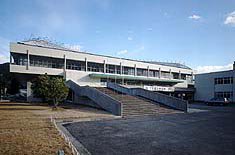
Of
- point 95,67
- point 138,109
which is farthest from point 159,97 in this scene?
point 95,67

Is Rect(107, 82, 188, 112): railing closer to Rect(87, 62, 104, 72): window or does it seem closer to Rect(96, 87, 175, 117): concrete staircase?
Rect(96, 87, 175, 117): concrete staircase

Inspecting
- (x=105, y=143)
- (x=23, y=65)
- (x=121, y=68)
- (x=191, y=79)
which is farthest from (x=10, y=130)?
(x=191, y=79)

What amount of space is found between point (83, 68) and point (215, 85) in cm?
2889

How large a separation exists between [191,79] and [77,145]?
2121 inches

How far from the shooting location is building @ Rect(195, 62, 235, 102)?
40.5 metres

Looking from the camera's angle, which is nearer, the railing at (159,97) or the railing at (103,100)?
the railing at (103,100)

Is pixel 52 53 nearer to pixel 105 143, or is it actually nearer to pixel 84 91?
pixel 84 91

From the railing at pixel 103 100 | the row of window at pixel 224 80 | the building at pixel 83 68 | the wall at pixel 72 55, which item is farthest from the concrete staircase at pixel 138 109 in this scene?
the row of window at pixel 224 80

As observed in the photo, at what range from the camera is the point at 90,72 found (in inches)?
1403

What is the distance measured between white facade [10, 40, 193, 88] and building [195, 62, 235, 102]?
6616 mm

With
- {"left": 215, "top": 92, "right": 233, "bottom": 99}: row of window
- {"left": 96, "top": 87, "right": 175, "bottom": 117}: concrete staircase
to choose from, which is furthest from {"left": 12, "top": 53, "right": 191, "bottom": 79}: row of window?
{"left": 96, "top": 87, "right": 175, "bottom": 117}: concrete staircase

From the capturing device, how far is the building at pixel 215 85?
4047 cm

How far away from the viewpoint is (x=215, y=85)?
4362 centimetres

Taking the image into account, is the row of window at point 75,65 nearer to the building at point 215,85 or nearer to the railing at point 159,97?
the railing at point 159,97
